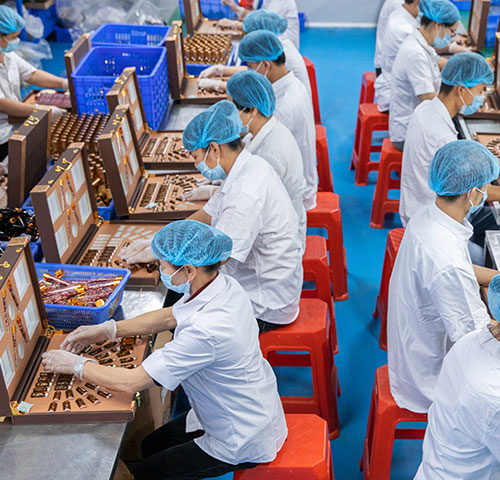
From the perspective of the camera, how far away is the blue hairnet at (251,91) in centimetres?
360

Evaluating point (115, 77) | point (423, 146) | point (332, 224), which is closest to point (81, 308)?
point (332, 224)

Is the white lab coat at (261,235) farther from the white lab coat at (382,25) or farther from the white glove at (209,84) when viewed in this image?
the white lab coat at (382,25)

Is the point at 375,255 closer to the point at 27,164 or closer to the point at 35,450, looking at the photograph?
the point at 27,164

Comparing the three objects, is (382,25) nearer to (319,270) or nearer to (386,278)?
(386,278)

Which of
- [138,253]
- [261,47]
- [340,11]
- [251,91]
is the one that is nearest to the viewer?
[138,253]

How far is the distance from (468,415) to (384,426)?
0.91 meters

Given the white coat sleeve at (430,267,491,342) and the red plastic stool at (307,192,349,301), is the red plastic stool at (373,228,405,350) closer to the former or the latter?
the red plastic stool at (307,192,349,301)

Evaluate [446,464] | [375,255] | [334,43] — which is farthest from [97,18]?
[446,464]

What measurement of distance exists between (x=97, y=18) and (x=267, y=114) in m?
6.66

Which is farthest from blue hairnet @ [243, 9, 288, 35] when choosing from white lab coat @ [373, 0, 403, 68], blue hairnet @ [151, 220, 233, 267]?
blue hairnet @ [151, 220, 233, 267]

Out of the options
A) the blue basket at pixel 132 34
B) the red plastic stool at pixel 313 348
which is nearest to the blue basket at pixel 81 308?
the red plastic stool at pixel 313 348

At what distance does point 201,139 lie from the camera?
3.14m

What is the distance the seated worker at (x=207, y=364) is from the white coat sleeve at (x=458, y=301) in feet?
2.46

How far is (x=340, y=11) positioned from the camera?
10.6 metres
